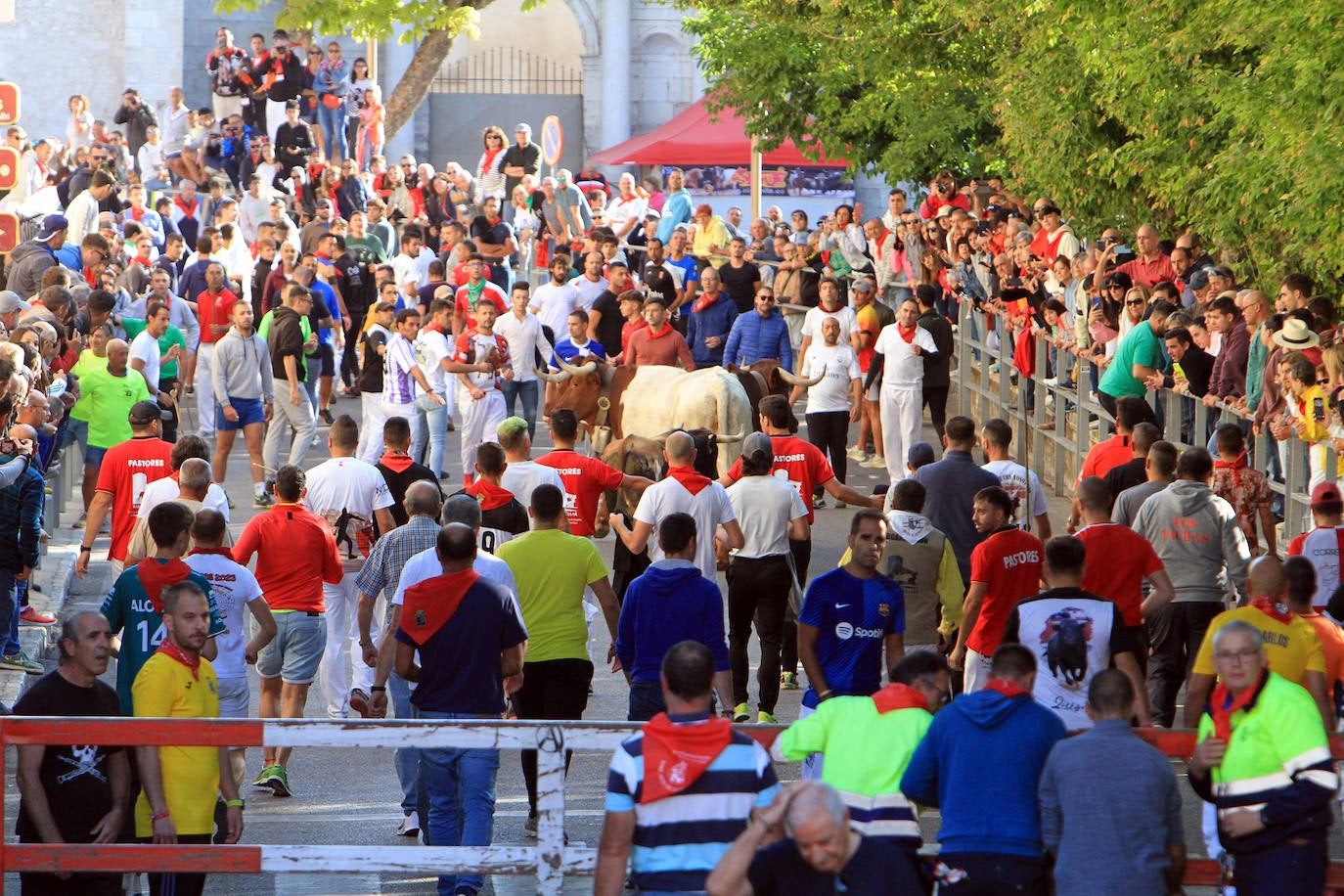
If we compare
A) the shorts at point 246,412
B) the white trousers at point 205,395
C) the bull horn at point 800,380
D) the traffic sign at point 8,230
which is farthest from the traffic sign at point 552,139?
the traffic sign at point 8,230

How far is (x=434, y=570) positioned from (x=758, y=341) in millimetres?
9079

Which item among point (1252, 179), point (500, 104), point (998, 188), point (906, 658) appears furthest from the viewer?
point (500, 104)

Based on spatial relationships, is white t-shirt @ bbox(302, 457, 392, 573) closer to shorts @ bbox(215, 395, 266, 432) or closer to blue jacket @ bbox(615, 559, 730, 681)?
blue jacket @ bbox(615, 559, 730, 681)

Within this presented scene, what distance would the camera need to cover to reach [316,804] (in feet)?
32.2

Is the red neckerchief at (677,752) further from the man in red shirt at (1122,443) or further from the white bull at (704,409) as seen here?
the white bull at (704,409)

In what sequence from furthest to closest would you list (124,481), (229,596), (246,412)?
1. (246,412)
2. (124,481)
3. (229,596)

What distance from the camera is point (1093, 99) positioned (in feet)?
57.6

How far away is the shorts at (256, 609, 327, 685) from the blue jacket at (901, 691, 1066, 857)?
4467mm

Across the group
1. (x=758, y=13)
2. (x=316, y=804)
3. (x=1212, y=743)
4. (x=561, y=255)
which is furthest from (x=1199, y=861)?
(x=758, y=13)

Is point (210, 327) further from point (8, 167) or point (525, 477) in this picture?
point (525, 477)

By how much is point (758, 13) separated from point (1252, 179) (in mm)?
11708

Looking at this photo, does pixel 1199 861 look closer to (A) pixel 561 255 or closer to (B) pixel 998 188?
(A) pixel 561 255

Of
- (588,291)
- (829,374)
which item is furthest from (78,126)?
(829,374)

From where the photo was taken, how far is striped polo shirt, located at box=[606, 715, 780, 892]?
236 inches
